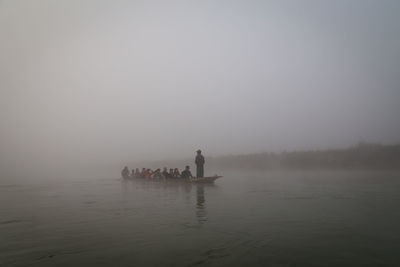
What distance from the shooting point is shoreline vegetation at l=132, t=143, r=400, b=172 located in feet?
174

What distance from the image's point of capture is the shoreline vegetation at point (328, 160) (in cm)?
5297

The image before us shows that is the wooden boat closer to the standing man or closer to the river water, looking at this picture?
the standing man

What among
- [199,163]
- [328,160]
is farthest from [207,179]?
[328,160]

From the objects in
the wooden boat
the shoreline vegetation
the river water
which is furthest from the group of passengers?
the shoreline vegetation

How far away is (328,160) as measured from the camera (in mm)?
61531

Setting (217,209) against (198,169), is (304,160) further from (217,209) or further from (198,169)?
(217,209)

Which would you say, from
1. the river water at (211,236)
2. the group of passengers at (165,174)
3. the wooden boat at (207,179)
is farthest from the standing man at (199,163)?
the river water at (211,236)

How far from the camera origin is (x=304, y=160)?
219ft

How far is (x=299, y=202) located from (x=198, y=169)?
1729 cm

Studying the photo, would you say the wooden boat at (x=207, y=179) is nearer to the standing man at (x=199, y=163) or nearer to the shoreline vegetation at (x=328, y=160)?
the standing man at (x=199, y=163)

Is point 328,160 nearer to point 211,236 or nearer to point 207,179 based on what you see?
point 207,179

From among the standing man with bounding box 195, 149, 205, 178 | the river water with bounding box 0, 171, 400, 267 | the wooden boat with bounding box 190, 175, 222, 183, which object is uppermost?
the standing man with bounding box 195, 149, 205, 178

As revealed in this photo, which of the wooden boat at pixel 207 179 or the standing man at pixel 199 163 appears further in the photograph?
the standing man at pixel 199 163

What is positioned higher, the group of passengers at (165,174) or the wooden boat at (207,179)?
the group of passengers at (165,174)
